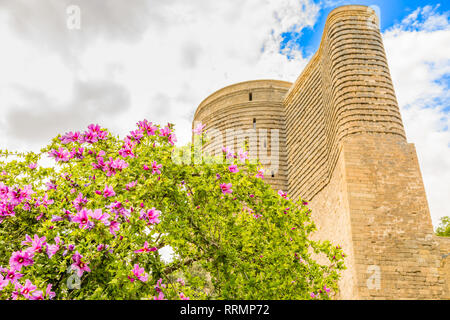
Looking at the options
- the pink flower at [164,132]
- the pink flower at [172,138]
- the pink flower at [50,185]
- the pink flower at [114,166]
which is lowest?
the pink flower at [50,185]

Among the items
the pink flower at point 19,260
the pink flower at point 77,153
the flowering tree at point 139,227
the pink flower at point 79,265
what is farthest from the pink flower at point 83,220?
the pink flower at point 77,153

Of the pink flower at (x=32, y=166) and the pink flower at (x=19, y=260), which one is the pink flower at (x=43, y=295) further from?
the pink flower at (x=32, y=166)

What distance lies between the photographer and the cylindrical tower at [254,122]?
62.6 ft

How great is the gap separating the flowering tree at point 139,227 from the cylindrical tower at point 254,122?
12631 mm

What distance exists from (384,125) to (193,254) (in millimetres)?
10189

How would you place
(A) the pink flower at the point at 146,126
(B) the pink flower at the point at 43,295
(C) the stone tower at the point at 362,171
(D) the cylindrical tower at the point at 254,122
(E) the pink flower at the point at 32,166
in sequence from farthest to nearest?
(D) the cylindrical tower at the point at 254,122 < (C) the stone tower at the point at 362,171 < (E) the pink flower at the point at 32,166 < (A) the pink flower at the point at 146,126 < (B) the pink flower at the point at 43,295

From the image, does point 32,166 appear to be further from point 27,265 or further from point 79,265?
point 79,265

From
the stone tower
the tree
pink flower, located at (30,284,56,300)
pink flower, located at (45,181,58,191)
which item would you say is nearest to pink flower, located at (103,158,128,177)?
pink flower, located at (45,181,58,191)

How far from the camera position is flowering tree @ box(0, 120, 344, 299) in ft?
11.9

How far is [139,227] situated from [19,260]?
1.28 m

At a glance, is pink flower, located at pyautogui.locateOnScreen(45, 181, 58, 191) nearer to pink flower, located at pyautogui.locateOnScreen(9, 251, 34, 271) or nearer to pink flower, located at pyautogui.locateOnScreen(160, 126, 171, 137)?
pink flower, located at pyautogui.locateOnScreen(9, 251, 34, 271)

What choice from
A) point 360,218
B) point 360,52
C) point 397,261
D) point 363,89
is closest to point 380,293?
point 397,261

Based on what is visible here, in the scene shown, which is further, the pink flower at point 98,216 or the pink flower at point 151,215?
the pink flower at point 151,215
